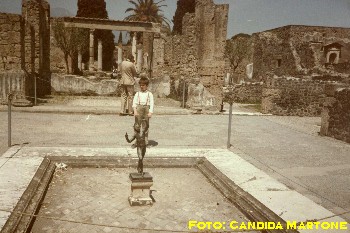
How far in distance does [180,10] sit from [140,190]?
39860 mm

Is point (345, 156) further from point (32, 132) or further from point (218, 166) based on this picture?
point (32, 132)

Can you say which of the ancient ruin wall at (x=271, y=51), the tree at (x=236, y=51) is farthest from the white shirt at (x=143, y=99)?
the tree at (x=236, y=51)

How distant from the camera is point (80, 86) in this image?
17.2 metres

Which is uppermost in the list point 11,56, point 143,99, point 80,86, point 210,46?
point 210,46

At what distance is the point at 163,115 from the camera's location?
12.3 m

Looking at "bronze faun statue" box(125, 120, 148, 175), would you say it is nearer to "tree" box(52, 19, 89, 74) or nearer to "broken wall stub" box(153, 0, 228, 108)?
"broken wall stub" box(153, 0, 228, 108)

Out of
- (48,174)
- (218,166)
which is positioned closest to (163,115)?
(218,166)

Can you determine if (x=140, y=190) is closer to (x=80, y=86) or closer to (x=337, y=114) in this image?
(x=337, y=114)

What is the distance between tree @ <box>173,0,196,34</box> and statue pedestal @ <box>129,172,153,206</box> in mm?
37839

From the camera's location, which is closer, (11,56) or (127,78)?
(127,78)

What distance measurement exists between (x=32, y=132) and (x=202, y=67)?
25.2ft

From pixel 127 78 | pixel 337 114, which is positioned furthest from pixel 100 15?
pixel 337 114

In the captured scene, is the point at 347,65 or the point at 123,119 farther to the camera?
the point at 347,65

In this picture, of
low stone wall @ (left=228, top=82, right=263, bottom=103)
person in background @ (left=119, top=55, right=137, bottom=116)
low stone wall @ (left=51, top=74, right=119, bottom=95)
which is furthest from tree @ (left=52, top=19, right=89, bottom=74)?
person in background @ (left=119, top=55, right=137, bottom=116)
